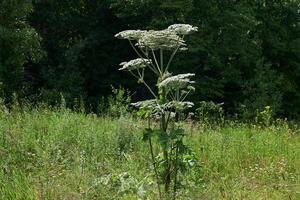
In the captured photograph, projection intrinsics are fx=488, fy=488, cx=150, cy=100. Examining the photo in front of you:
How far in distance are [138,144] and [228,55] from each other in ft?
36.7

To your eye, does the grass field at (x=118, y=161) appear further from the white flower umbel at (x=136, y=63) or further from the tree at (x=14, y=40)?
the tree at (x=14, y=40)

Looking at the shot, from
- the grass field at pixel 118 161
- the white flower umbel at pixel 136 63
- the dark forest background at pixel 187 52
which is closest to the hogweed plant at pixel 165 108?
the white flower umbel at pixel 136 63

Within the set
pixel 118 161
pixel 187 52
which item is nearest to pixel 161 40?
pixel 118 161

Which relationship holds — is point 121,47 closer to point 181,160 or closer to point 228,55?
point 228,55

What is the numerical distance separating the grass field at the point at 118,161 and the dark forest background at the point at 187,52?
775cm

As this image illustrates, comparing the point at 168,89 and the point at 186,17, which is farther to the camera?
the point at 186,17

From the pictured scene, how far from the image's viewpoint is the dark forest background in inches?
631

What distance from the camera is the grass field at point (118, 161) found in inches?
178

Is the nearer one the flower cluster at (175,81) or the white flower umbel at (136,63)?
the flower cluster at (175,81)

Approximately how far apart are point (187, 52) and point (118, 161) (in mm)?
11061

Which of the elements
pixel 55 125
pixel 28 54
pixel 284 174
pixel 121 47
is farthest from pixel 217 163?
pixel 121 47

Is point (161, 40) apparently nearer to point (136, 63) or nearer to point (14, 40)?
point (136, 63)

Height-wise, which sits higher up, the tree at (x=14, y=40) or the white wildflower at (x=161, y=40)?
the white wildflower at (x=161, y=40)

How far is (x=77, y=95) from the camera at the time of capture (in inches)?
652
